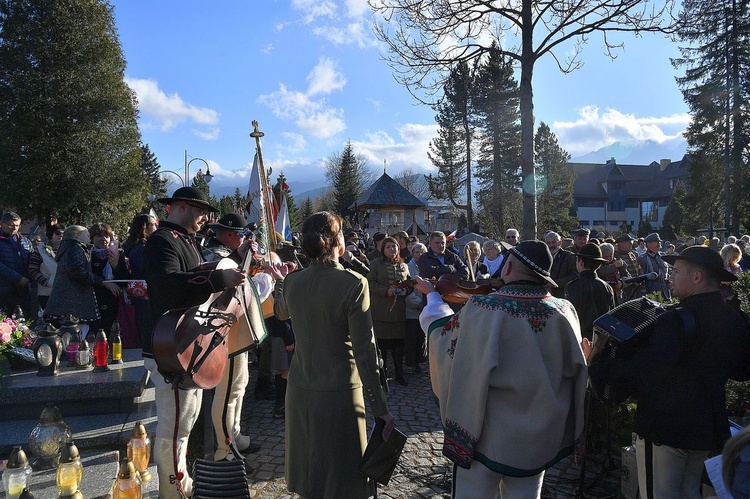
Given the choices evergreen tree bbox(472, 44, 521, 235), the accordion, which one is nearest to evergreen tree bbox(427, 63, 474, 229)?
evergreen tree bbox(472, 44, 521, 235)

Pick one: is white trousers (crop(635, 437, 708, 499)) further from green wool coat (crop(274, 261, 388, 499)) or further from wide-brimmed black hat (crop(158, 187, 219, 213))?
wide-brimmed black hat (crop(158, 187, 219, 213))

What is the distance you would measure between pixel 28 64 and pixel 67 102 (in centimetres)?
241

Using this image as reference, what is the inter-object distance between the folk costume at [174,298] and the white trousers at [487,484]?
1.80 metres

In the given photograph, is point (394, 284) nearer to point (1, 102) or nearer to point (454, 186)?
point (1, 102)

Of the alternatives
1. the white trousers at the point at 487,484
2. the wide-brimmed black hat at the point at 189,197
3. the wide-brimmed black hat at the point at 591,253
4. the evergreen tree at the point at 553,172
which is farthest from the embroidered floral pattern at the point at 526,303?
the evergreen tree at the point at 553,172

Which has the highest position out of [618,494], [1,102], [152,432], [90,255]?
[1,102]

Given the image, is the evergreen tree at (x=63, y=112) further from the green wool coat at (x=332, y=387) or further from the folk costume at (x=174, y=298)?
the green wool coat at (x=332, y=387)

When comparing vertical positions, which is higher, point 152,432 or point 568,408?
point 568,408

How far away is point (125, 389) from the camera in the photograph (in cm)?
485

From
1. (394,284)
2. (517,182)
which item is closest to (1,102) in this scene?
(394,284)

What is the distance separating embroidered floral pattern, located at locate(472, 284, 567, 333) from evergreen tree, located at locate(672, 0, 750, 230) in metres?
31.7

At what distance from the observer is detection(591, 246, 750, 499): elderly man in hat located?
283 centimetres

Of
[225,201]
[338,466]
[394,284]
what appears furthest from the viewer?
[225,201]

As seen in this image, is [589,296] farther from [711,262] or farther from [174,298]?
[174,298]
